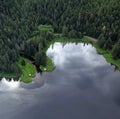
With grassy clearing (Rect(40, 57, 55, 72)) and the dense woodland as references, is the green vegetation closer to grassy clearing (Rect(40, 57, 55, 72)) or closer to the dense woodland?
the dense woodland

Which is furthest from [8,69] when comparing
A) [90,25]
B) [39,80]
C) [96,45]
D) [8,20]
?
[90,25]

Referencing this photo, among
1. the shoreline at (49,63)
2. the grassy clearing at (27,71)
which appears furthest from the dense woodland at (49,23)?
the grassy clearing at (27,71)

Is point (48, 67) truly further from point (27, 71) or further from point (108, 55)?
point (108, 55)

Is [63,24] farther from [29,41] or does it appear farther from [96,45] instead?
[29,41]

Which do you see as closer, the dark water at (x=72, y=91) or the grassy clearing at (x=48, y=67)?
the dark water at (x=72, y=91)

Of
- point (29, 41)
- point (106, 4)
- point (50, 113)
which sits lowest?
point (50, 113)

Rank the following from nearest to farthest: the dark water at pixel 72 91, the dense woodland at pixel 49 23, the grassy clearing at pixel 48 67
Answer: the dark water at pixel 72 91 < the grassy clearing at pixel 48 67 < the dense woodland at pixel 49 23

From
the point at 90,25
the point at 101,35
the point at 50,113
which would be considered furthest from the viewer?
the point at 90,25

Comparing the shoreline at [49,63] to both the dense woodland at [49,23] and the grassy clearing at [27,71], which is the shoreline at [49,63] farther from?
the dense woodland at [49,23]
